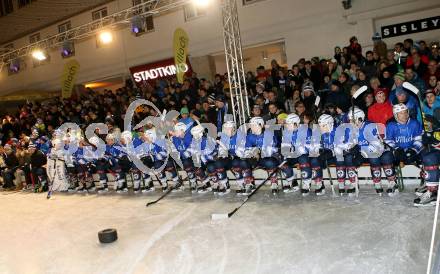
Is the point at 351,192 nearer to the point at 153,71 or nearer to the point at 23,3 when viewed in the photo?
the point at 153,71

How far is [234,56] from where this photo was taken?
862 cm

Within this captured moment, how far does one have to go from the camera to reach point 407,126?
6.05 meters

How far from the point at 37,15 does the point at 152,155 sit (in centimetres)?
1523

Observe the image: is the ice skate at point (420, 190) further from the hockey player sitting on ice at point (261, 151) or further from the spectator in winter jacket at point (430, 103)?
the hockey player sitting on ice at point (261, 151)

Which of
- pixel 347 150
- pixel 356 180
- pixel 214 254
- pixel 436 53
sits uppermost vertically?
pixel 436 53


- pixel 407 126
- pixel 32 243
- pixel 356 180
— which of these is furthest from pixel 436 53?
pixel 32 243

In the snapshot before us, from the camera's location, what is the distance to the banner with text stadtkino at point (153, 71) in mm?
15570

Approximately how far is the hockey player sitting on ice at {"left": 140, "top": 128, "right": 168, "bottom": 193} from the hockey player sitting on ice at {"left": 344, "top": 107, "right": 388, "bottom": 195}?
13.2 ft

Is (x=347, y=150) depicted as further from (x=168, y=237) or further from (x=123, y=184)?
(x=123, y=184)

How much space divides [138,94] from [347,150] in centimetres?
836

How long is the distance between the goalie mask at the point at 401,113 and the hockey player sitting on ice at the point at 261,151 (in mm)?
1995

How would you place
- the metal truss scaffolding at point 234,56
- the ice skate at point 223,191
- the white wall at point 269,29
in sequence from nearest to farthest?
1. the ice skate at point 223,191
2. the metal truss scaffolding at point 234,56
3. the white wall at point 269,29

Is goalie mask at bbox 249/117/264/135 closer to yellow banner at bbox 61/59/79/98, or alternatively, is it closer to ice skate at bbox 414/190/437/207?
ice skate at bbox 414/190/437/207

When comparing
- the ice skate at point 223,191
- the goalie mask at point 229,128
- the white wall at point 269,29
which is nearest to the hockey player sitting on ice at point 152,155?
the ice skate at point 223,191
